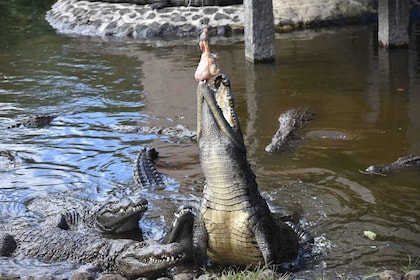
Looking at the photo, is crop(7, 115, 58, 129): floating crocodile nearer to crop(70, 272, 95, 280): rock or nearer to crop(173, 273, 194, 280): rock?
crop(70, 272, 95, 280): rock

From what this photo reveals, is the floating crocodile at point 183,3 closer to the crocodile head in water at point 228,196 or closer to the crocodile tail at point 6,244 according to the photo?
the crocodile tail at point 6,244

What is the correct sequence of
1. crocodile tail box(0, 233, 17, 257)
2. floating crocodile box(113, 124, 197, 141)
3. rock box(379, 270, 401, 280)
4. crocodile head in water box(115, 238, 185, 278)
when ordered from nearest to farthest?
rock box(379, 270, 401, 280) < crocodile head in water box(115, 238, 185, 278) < crocodile tail box(0, 233, 17, 257) < floating crocodile box(113, 124, 197, 141)

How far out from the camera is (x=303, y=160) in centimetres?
737

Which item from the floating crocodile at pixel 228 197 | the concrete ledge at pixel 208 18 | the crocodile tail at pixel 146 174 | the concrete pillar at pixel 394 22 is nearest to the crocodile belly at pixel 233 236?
the floating crocodile at pixel 228 197

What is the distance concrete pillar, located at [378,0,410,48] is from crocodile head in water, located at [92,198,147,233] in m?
8.24

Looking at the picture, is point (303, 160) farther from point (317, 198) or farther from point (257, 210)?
point (257, 210)

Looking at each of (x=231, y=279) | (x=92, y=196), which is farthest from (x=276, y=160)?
(x=231, y=279)

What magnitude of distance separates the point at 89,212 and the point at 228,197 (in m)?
1.76

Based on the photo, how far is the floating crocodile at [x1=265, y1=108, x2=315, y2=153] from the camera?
7.73 meters

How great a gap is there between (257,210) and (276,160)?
8.68 ft

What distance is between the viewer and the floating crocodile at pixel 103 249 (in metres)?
4.74

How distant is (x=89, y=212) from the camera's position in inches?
239

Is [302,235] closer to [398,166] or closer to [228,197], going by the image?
[228,197]

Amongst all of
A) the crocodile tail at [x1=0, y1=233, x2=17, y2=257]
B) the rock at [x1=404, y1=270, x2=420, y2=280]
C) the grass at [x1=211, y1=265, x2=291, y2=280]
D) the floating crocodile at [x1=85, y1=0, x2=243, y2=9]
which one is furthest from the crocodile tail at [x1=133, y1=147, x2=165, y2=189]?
the floating crocodile at [x1=85, y1=0, x2=243, y2=9]
